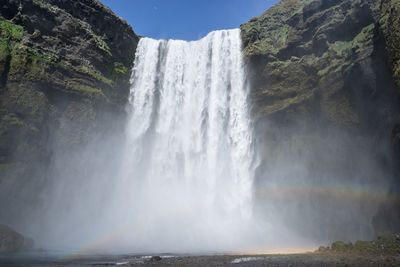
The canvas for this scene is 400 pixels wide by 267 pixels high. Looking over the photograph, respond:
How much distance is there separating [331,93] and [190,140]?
1734 centimetres

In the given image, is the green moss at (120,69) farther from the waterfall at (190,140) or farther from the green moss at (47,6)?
the green moss at (47,6)

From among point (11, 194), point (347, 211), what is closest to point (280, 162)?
point (347, 211)

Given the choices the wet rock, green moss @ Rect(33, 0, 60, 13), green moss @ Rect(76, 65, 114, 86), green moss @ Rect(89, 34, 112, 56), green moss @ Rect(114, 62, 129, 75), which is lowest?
the wet rock

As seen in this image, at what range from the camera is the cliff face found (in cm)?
3922

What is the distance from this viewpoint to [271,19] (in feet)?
172

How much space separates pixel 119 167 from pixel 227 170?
13.0m

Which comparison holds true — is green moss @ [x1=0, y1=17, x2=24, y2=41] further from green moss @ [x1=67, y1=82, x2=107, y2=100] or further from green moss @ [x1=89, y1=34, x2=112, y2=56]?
green moss @ [x1=89, y1=34, x2=112, y2=56]

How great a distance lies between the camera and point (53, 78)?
143 feet

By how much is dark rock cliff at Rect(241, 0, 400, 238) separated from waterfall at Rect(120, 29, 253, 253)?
2791 millimetres

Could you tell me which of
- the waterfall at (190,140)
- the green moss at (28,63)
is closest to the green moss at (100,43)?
the waterfall at (190,140)

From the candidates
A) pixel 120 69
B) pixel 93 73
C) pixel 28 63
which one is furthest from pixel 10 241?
pixel 120 69

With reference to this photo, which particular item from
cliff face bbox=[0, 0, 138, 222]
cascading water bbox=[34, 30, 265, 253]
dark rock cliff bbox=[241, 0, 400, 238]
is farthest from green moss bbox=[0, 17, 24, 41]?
dark rock cliff bbox=[241, 0, 400, 238]

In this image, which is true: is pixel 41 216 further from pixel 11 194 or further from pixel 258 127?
pixel 258 127

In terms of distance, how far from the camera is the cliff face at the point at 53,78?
3922 centimetres
